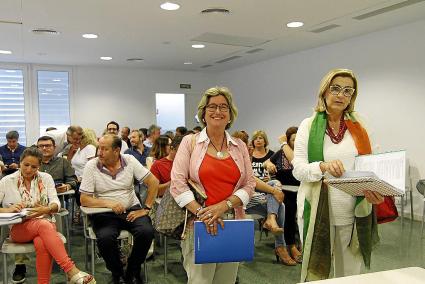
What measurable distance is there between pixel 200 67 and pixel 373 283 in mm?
8798

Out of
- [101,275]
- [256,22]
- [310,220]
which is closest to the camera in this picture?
[310,220]

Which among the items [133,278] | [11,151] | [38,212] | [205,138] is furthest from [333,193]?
[11,151]

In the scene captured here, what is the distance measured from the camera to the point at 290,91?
26.4 ft

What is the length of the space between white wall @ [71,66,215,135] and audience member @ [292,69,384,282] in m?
8.22

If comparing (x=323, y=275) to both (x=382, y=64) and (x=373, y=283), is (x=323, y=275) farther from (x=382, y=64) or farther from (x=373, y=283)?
(x=382, y=64)

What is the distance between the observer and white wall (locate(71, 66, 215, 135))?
9.23 meters

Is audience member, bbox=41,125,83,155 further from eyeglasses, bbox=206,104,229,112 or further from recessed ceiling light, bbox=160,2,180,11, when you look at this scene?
eyeglasses, bbox=206,104,229,112

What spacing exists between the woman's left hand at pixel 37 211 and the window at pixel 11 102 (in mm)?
6482

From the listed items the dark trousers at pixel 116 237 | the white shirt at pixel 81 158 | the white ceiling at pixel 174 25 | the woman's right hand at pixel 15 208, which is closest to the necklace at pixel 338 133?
the dark trousers at pixel 116 237

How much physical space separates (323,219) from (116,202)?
1.97 metres

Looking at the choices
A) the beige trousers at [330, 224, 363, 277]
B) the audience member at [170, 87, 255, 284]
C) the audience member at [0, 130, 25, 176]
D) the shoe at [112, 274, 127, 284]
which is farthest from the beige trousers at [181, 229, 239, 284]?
the audience member at [0, 130, 25, 176]

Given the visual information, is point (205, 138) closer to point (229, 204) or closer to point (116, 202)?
point (229, 204)

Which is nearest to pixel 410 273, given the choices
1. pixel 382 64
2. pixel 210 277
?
pixel 210 277

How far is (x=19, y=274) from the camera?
3.32 metres
